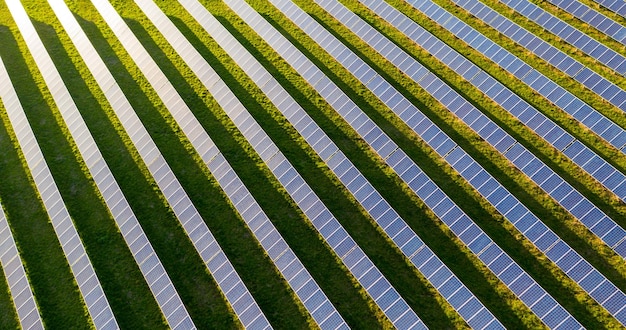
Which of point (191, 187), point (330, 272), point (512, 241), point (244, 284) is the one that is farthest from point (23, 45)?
point (512, 241)

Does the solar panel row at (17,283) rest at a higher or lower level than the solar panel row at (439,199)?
higher

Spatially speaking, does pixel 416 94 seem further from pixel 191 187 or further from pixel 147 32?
pixel 147 32

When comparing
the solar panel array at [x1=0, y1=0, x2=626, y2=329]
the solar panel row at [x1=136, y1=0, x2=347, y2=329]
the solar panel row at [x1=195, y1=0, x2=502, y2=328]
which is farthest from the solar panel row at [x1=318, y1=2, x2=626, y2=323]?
the solar panel row at [x1=136, y1=0, x2=347, y2=329]

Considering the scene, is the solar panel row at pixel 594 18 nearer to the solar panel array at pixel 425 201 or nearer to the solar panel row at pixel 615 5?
the solar panel row at pixel 615 5

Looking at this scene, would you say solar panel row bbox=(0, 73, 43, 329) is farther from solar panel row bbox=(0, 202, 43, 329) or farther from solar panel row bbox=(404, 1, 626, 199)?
solar panel row bbox=(404, 1, 626, 199)

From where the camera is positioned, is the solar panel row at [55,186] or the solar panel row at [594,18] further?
the solar panel row at [594,18]

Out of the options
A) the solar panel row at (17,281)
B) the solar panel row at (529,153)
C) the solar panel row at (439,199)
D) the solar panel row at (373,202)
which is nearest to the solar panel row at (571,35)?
the solar panel row at (529,153)

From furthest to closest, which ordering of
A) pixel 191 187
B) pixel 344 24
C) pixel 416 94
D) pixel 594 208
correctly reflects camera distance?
pixel 344 24
pixel 416 94
pixel 191 187
pixel 594 208

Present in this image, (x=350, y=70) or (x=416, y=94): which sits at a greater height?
(x=350, y=70)
